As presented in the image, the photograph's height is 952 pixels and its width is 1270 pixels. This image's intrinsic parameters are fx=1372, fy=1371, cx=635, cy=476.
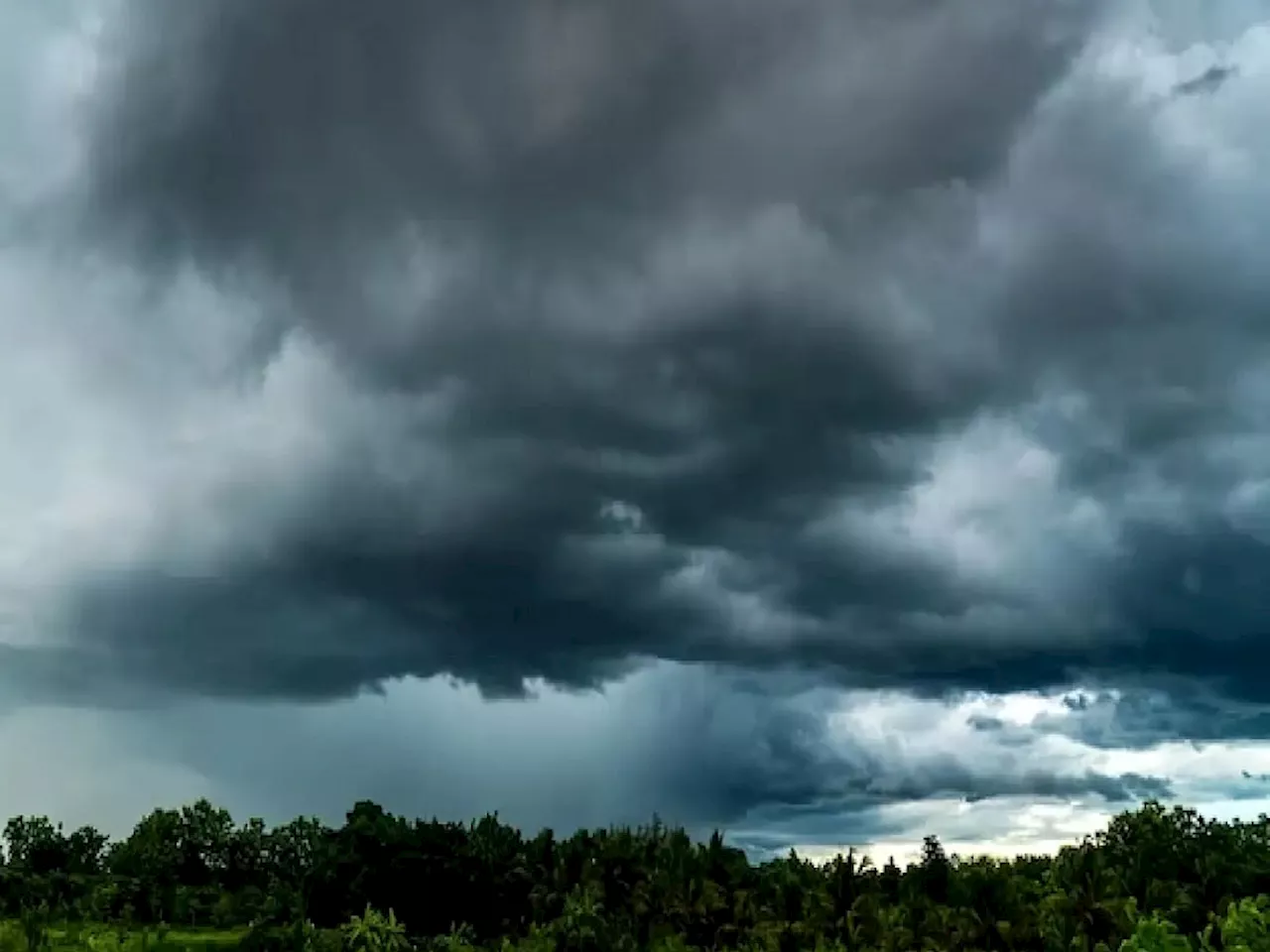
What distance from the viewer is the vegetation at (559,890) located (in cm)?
8206

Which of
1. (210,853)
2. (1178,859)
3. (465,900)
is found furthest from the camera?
(210,853)

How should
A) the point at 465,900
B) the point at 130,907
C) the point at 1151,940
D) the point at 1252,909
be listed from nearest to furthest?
1. the point at 1151,940
2. the point at 1252,909
3. the point at 130,907
4. the point at 465,900

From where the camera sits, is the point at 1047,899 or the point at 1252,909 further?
the point at 1047,899

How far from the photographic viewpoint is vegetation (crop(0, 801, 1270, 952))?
3231 inches

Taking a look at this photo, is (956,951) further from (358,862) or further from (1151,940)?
(1151,940)

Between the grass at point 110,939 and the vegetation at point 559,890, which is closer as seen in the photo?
the grass at point 110,939

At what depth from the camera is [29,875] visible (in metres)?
108

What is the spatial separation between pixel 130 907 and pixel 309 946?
76.1 feet

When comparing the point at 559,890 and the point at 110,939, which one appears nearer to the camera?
the point at 110,939

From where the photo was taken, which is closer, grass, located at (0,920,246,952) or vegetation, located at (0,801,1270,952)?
grass, located at (0,920,246,952)

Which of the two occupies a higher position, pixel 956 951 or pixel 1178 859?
pixel 1178 859

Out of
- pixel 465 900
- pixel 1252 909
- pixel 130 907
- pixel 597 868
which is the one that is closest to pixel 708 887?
pixel 597 868

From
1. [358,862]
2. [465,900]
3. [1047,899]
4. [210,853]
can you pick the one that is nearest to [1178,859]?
[1047,899]

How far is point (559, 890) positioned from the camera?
10075 cm
